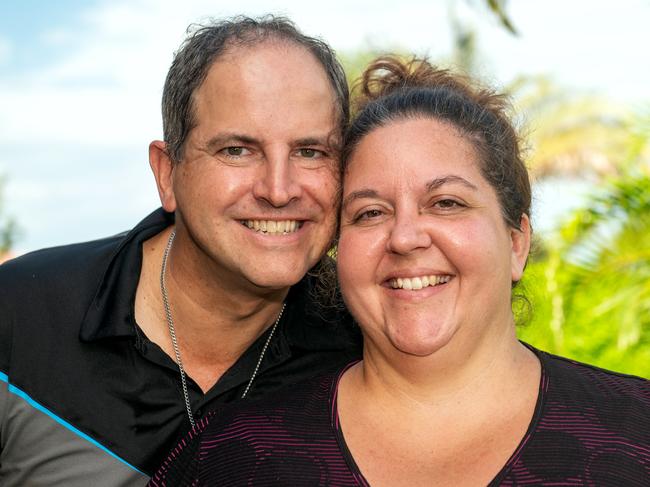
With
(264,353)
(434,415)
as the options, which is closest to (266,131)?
(264,353)

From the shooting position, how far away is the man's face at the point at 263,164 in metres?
3.15

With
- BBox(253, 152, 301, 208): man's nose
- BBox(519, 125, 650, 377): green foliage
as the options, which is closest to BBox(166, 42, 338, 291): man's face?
BBox(253, 152, 301, 208): man's nose

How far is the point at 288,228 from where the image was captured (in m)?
3.29

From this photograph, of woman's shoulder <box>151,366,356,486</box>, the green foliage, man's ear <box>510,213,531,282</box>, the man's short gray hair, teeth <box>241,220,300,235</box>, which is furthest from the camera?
the green foliage

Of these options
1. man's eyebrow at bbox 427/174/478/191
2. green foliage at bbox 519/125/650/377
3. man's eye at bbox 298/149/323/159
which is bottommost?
green foliage at bbox 519/125/650/377

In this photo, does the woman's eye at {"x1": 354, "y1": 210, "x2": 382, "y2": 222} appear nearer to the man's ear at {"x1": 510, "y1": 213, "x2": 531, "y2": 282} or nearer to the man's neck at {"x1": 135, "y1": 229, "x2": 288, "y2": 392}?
the man's ear at {"x1": 510, "y1": 213, "x2": 531, "y2": 282}

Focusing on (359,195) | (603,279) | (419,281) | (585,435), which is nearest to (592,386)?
(585,435)

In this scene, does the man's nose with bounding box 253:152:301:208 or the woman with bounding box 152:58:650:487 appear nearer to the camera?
the woman with bounding box 152:58:650:487

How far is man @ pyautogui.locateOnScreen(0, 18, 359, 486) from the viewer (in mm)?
3166

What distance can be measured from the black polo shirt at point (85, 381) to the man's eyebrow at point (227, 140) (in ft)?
2.14

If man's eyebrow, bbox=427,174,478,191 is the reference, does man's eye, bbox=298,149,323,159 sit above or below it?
below

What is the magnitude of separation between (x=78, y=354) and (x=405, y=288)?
1.31m

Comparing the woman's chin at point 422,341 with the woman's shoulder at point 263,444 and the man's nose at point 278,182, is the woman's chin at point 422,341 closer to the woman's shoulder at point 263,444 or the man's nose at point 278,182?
the woman's shoulder at point 263,444

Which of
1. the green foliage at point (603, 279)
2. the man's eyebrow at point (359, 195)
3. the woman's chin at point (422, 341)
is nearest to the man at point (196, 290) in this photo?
the man's eyebrow at point (359, 195)
